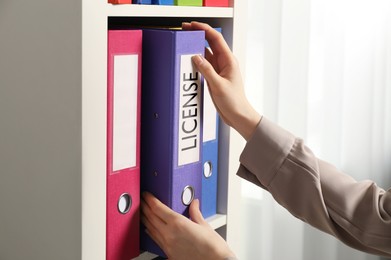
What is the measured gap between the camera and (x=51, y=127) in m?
0.99

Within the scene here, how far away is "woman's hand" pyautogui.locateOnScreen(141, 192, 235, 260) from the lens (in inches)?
43.5

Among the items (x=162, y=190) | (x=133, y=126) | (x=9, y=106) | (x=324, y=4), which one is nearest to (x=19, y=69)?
(x=9, y=106)

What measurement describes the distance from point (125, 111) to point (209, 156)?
0.28 meters

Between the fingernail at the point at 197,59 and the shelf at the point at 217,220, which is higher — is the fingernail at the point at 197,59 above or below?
above

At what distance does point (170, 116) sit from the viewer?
1103 mm

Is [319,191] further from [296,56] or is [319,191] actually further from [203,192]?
[296,56]

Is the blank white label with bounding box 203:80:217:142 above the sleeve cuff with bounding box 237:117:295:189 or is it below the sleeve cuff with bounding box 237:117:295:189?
above

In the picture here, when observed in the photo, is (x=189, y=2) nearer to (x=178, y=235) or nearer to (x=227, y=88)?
(x=227, y=88)

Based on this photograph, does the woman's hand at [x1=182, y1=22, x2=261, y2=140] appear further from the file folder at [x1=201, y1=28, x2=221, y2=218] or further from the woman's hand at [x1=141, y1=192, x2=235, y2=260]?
the woman's hand at [x1=141, y1=192, x2=235, y2=260]

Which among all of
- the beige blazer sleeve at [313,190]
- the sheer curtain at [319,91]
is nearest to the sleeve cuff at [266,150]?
the beige blazer sleeve at [313,190]

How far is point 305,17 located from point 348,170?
67cm

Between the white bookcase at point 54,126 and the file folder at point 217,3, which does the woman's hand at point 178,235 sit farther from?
the file folder at point 217,3

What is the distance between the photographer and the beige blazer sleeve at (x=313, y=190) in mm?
1197

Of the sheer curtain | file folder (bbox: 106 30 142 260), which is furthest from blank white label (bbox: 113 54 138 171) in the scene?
the sheer curtain
